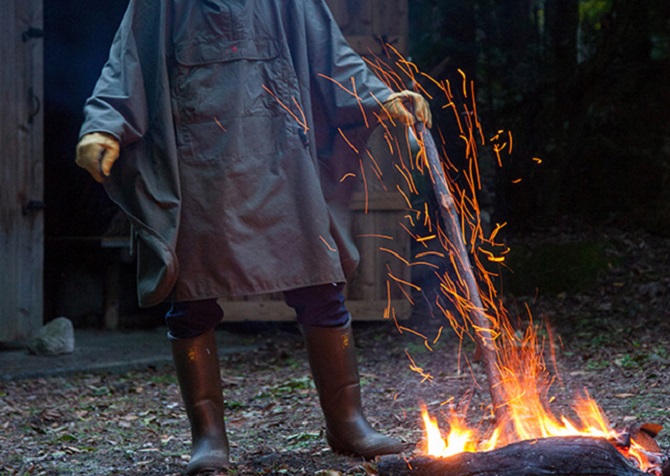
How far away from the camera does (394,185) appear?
694 centimetres

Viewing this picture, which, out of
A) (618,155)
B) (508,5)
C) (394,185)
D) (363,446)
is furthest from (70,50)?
(363,446)

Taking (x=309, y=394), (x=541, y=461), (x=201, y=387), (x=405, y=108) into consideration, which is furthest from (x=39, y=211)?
(x=541, y=461)

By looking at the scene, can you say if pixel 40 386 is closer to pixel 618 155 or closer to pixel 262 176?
pixel 262 176

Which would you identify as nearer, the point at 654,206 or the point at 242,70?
the point at 242,70

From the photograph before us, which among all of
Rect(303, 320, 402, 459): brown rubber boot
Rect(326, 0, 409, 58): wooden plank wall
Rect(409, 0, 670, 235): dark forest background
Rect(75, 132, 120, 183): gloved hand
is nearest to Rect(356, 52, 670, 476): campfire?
Rect(303, 320, 402, 459): brown rubber boot

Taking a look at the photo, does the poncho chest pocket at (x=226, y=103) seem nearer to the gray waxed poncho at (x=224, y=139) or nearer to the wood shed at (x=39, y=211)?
the gray waxed poncho at (x=224, y=139)

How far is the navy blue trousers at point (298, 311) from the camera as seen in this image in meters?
3.29

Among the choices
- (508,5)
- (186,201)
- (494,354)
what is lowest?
(494,354)

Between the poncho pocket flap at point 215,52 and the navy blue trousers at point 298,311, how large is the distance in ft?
2.88

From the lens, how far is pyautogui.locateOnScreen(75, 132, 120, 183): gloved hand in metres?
3.00

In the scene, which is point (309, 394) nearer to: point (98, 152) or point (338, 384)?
point (338, 384)

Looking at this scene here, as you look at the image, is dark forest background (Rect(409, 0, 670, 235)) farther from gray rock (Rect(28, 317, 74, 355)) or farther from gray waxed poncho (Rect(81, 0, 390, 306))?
gray waxed poncho (Rect(81, 0, 390, 306))

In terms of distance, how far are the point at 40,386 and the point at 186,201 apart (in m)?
3.03

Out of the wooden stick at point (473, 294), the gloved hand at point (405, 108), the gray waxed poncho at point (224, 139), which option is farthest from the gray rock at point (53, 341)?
the wooden stick at point (473, 294)
